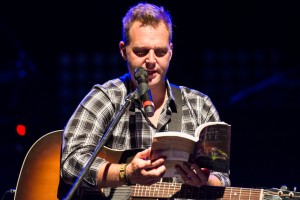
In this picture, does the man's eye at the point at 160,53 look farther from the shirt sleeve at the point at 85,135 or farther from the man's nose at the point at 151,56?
the shirt sleeve at the point at 85,135

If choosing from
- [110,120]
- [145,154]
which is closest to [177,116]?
[110,120]

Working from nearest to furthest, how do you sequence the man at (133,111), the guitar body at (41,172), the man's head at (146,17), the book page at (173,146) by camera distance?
the book page at (173,146), the man at (133,111), the man's head at (146,17), the guitar body at (41,172)

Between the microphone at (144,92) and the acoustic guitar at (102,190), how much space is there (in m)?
0.68

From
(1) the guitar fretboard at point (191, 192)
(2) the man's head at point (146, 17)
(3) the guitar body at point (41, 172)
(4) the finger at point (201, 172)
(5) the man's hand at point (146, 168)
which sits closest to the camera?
(5) the man's hand at point (146, 168)

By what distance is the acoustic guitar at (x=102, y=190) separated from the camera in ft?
10.9

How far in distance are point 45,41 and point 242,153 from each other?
264cm

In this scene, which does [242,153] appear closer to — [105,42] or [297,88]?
[297,88]

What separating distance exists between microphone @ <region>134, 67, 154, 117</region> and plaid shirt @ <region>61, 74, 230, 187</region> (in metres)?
0.51

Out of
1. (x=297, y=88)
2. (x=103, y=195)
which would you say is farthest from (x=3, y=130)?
(x=297, y=88)

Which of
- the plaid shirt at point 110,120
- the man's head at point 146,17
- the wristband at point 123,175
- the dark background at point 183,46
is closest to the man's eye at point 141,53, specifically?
the man's head at point 146,17

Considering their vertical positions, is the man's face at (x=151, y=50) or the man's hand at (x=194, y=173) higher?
the man's face at (x=151, y=50)

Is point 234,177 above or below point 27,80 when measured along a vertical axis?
below

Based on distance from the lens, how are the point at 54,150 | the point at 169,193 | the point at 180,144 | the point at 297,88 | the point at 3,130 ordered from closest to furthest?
1. the point at 180,144
2. the point at 169,193
3. the point at 54,150
4. the point at 3,130
5. the point at 297,88

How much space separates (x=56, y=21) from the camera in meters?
6.58
